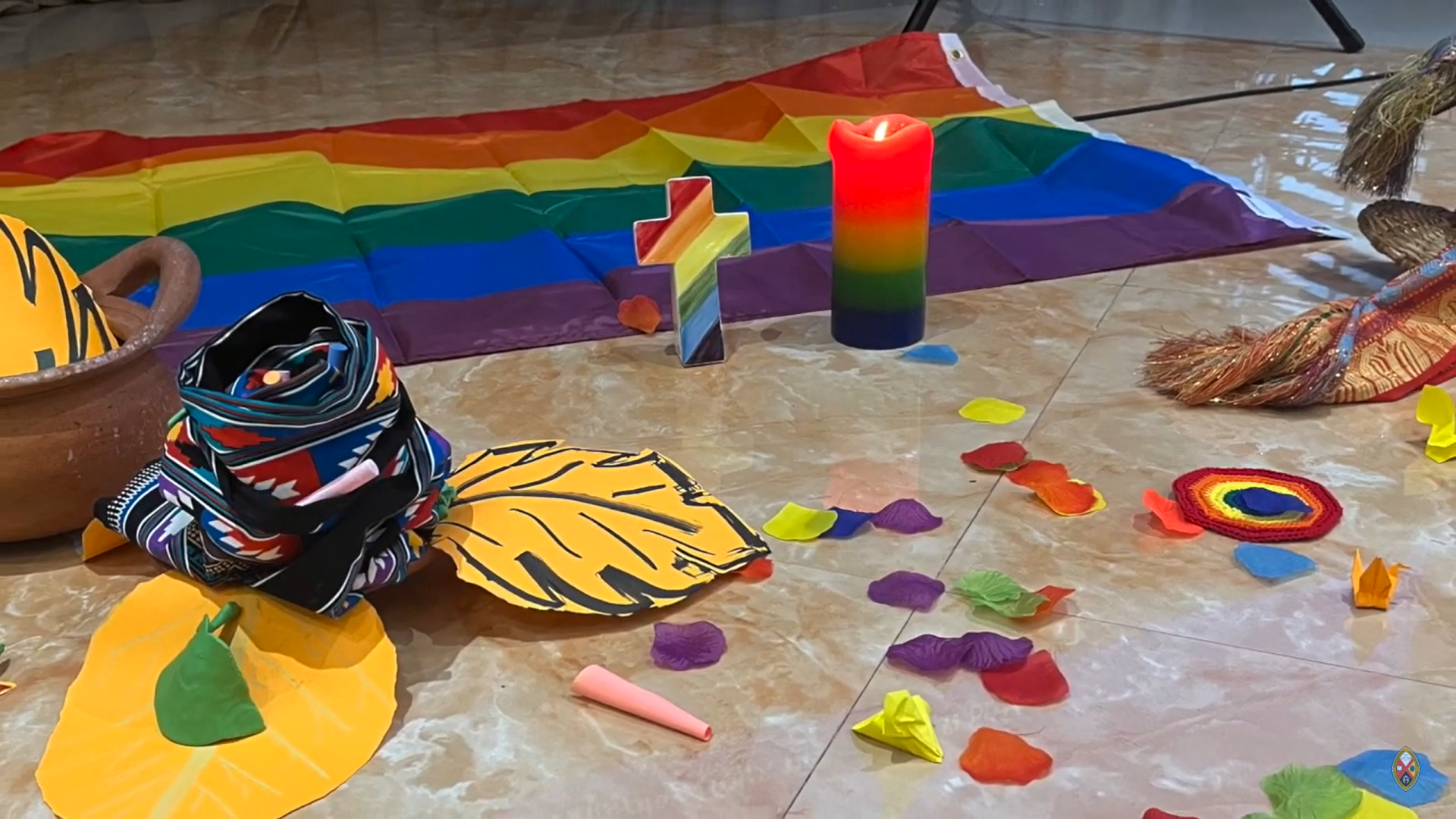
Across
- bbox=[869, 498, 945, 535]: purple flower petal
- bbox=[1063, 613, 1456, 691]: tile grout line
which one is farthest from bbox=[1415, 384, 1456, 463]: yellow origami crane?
bbox=[869, 498, 945, 535]: purple flower petal

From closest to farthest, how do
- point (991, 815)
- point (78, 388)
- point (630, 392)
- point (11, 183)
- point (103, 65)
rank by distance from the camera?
point (991, 815), point (78, 388), point (630, 392), point (11, 183), point (103, 65)

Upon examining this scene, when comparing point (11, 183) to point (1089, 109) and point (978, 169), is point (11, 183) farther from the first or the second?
point (1089, 109)

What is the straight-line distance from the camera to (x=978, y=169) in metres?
2.01

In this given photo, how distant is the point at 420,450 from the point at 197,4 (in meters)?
2.90

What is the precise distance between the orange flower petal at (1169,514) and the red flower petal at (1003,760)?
12.0 inches

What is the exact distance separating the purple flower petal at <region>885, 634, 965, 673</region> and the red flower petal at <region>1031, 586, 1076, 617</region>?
0.08 meters

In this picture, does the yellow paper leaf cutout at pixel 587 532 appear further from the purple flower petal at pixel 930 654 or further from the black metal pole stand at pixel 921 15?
Result: the black metal pole stand at pixel 921 15

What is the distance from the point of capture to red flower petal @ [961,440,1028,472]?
1.26m

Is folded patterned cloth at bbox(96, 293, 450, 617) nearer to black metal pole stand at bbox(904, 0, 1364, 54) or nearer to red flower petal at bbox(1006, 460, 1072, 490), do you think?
red flower petal at bbox(1006, 460, 1072, 490)

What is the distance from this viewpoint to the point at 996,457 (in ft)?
4.16

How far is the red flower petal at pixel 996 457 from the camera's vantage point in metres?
1.26

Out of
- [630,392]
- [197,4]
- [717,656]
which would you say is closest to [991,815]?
[717,656]

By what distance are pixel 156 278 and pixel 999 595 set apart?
775mm

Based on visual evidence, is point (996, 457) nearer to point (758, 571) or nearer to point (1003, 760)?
point (758, 571)
